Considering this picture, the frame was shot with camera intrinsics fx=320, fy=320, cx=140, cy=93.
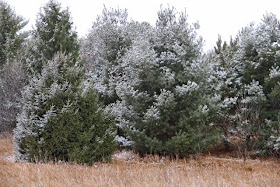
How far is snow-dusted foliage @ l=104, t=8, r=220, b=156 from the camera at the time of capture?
1188 centimetres

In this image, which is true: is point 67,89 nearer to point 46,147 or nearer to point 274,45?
point 46,147

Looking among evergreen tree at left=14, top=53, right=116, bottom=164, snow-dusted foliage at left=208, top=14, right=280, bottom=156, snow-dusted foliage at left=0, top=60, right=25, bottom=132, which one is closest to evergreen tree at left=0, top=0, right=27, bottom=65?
snow-dusted foliage at left=0, top=60, right=25, bottom=132

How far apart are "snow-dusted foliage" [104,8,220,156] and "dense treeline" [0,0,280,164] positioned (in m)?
0.04

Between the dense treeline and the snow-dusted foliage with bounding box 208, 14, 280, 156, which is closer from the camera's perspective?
the dense treeline

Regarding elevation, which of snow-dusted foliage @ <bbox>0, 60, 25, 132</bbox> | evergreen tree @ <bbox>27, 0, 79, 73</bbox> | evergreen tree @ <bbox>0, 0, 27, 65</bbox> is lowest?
snow-dusted foliage @ <bbox>0, 60, 25, 132</bbox>

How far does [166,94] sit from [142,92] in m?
1.14

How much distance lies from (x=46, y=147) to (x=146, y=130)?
4404 millimetres

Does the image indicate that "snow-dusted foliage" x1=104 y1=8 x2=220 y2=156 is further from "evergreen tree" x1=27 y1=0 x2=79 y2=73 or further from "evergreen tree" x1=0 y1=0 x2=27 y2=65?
"evergreen tree" x1=0 y1=0 x2=27 y2=65

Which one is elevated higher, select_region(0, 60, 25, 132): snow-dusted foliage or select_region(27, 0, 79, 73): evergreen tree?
select_region(27, 0, 79, 73): evergreen tree

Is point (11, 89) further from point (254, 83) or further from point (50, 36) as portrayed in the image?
point (254, 83)

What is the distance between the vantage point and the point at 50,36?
17.0 meters

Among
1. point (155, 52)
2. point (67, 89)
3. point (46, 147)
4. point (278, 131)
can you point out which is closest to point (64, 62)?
point (67, 89)

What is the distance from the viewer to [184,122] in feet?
38.9

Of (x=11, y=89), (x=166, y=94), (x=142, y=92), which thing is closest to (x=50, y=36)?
(x=11, y=89)
